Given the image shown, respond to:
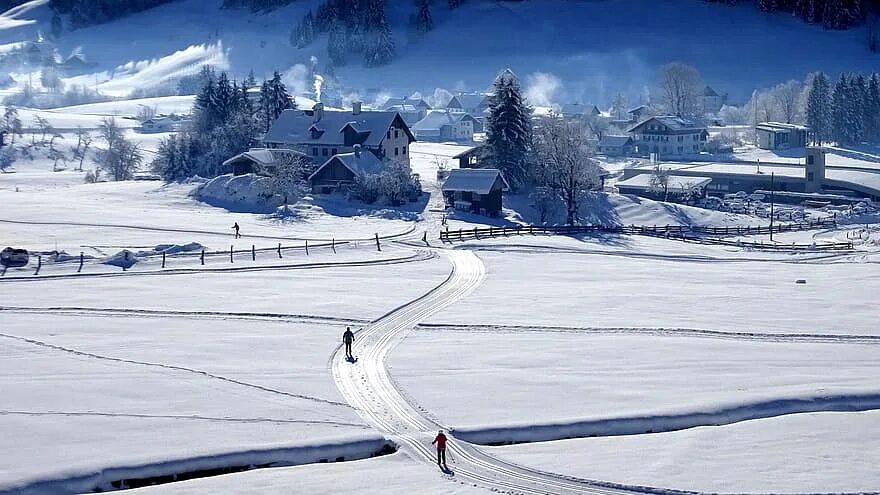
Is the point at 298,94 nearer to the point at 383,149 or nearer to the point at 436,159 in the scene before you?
the point at 436,159

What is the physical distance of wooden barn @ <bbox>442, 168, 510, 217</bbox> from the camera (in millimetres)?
69750

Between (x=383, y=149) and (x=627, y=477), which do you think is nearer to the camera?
(x=627, y=477)

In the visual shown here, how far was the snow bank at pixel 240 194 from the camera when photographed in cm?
6969

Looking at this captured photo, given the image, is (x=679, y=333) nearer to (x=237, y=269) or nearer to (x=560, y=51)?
(x=237, y=269)

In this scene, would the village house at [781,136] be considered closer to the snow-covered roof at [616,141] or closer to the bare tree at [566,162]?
the snow-covered roof at [616,141]

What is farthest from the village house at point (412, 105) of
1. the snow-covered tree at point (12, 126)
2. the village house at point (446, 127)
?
the snow-covered tree at point (12, 126)

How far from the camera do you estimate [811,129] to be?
11731 cm

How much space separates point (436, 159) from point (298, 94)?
6214 cm

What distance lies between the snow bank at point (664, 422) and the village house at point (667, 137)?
8122 cm

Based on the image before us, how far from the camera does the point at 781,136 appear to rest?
11462 cm

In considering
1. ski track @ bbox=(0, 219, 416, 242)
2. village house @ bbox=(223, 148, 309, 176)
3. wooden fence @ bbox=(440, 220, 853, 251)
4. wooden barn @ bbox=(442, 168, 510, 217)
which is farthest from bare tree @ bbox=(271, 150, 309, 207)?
wooden fence @ bbox=(440, 220, 853, 251)

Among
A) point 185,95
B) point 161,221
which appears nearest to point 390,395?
point 161,221

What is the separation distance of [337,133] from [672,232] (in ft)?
84.1

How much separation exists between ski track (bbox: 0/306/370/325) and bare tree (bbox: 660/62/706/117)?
99.0 metres
